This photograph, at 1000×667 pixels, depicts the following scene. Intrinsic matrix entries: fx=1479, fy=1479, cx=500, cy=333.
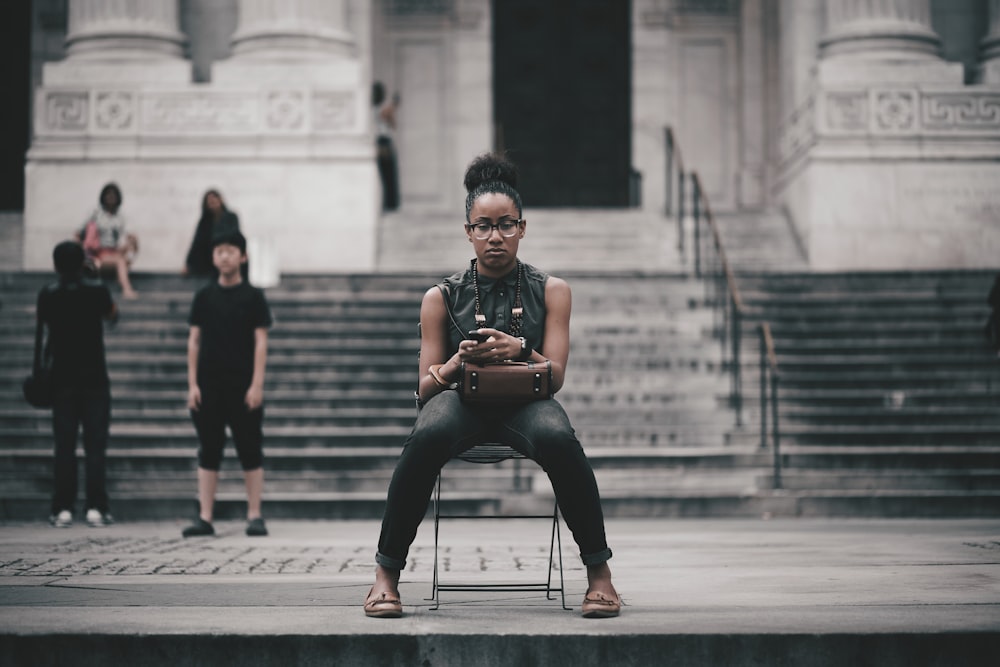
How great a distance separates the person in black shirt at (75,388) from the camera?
1103 cm

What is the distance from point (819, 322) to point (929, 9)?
7.59 metres

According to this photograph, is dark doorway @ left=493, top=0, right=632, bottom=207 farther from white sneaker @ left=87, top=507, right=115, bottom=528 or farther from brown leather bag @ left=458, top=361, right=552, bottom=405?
brown leather bag @ left=458, top=361, right=552, bottom=405

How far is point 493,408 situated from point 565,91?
21.0m

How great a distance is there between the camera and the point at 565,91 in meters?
26.0

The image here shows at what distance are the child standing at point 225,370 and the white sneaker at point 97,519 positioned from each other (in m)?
1.43

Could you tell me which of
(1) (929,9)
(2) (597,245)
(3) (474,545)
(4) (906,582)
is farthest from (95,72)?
(4) (906,582)

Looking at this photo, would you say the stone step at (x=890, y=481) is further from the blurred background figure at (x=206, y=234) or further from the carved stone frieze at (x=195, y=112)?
the carved stone frieze at (x=195, y=112)

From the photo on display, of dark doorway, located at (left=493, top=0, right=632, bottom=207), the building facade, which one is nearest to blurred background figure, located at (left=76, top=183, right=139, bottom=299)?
the building facade

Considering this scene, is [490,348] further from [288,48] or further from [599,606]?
[288,48]

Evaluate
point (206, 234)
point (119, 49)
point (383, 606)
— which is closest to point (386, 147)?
point (119, 49)

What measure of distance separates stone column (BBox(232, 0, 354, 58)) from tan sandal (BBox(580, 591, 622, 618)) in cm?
1658

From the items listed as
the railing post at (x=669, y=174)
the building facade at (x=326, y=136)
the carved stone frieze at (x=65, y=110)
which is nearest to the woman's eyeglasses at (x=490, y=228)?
the building facade at (x=326, y=136)

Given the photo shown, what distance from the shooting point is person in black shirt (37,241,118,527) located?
11.0 m

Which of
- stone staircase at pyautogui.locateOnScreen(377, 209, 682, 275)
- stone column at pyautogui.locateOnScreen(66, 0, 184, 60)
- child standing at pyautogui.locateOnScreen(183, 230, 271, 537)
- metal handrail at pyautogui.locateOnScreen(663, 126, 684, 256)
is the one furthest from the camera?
stone column at pyautogui.locateOnScreen(66, 0, 184, 60)
